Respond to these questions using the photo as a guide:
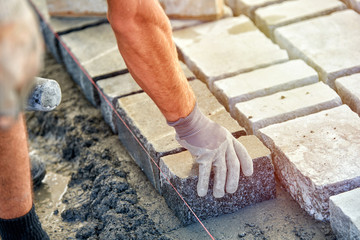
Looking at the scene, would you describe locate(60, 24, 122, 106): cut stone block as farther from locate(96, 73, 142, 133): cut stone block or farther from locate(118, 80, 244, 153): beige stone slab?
locate(118, 80, 244, 153): beige stone slab

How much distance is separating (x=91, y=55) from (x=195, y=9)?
0.84 m

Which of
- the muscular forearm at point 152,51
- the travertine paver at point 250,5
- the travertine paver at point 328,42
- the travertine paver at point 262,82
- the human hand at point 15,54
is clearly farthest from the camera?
the travertine paver at point 250,5

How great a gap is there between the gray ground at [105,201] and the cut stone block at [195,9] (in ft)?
3.18

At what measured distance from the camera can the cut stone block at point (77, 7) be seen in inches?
194

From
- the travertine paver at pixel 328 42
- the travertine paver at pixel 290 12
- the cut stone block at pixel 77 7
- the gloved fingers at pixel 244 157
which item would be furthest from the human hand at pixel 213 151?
the cut stone block at pixel 77 7

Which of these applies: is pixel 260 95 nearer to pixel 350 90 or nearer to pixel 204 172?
pixel 350 90

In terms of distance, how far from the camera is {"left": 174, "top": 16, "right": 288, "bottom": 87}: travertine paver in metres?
4.07

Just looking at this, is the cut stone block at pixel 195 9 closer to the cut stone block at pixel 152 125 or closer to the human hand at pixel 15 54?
the cut stone block at pixel 152 125

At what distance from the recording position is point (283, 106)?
3641mm

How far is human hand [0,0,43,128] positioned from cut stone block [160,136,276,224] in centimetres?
158

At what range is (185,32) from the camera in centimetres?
459

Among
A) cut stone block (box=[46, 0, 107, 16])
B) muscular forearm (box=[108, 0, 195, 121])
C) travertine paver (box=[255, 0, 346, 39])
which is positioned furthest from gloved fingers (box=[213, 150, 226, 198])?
cut stone block (box=[46, 0, 107, 16])

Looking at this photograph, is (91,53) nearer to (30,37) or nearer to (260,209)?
(260,209)

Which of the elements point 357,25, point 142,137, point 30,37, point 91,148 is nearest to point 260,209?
point 142,137
